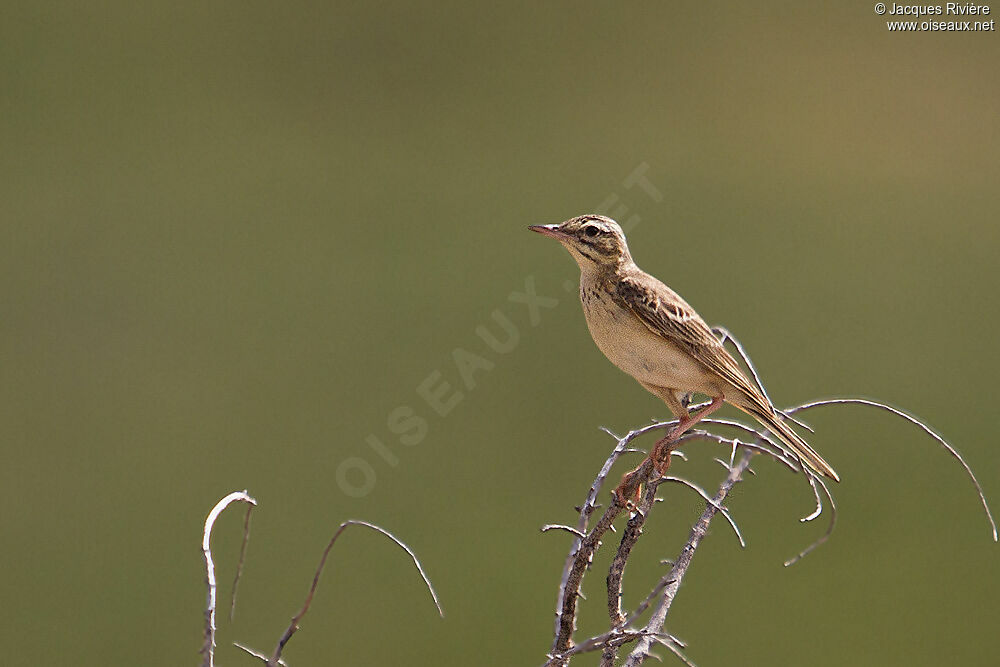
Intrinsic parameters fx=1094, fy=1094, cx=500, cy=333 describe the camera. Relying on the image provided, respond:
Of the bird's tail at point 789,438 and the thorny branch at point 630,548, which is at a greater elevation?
the bird's tail at point 789,438

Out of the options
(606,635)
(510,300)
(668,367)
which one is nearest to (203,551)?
(606,635)

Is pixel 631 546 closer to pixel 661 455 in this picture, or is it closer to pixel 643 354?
pixel 661 455

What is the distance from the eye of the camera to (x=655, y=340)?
12.4ft

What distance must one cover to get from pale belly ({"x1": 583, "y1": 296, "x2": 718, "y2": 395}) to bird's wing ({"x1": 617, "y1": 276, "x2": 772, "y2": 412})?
0.03m

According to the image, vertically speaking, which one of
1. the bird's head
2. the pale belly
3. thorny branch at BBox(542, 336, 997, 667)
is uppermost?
the bird's head

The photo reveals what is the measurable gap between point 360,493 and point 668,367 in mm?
7511

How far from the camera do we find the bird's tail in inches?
138

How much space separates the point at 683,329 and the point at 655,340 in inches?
5.6

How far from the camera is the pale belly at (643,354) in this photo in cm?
374

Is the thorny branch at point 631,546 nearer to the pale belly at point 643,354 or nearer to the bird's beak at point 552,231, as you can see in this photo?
the pale belly at point 643,354

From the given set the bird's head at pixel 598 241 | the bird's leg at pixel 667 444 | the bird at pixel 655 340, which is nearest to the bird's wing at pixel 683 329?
the bird at pixel 655 340

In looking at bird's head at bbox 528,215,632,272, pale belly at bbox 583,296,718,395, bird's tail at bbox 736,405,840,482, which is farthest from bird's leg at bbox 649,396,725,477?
bird's head at bbox 528,215,632,272

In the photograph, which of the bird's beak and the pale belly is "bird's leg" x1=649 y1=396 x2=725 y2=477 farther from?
the bird's beak

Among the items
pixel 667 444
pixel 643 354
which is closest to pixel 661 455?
pixel 667 444
